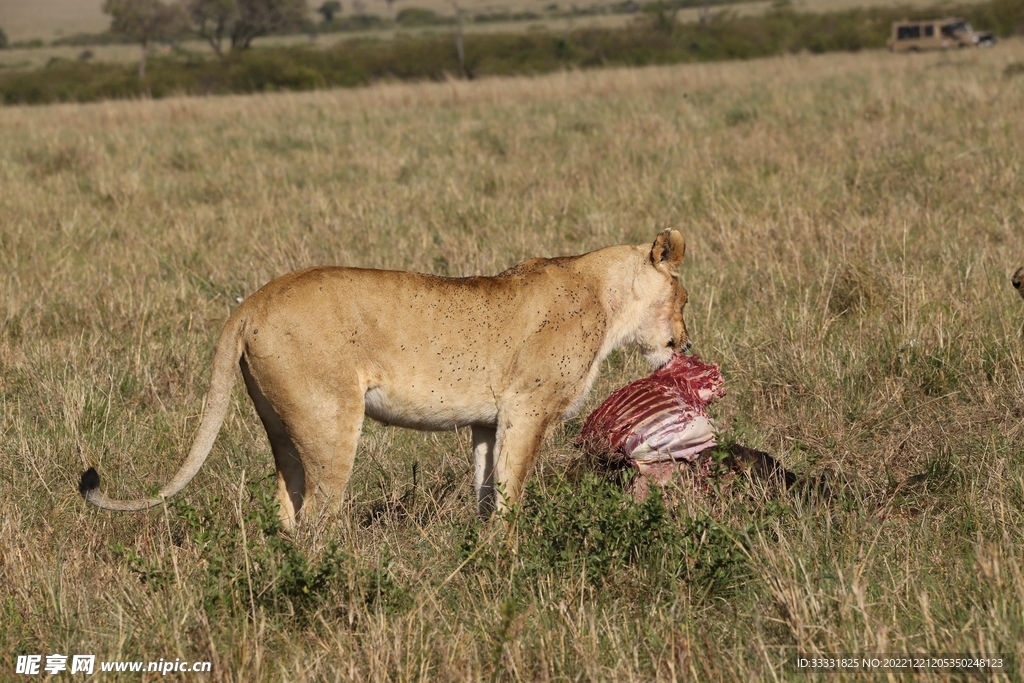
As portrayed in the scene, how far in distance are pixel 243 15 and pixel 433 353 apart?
5912 centimetres

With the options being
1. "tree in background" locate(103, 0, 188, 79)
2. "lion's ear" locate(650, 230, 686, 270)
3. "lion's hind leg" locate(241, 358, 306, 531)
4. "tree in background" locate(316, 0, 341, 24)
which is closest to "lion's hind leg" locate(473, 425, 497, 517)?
"lion's hind leg" locate(241, 358, 306, 531)

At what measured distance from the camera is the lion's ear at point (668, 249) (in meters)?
4.16

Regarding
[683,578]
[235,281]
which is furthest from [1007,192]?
[683,578]

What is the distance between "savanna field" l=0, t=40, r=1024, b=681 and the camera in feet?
9.85

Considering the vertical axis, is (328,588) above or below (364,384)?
below

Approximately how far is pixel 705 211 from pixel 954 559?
5504mm

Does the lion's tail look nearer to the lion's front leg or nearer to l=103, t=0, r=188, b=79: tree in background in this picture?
the lion's front leg

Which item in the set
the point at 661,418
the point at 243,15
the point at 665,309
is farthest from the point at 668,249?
the point at 243,15

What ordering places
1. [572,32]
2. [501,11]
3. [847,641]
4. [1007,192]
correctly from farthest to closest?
[501,11] → [572,32] → [1007,192] → [847,641]

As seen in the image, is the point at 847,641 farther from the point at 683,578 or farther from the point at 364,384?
the point at 364,384

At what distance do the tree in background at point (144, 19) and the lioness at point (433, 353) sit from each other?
53.1 metres

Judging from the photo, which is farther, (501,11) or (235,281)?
(501,11)

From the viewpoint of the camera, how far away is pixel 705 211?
858 cm
